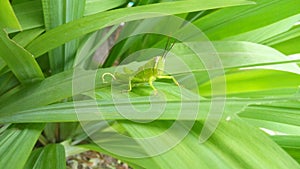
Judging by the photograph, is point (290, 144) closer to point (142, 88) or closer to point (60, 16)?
point (142, 88)

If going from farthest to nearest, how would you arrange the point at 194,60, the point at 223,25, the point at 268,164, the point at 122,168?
the point at 122,168, the point at 223,25, the point at 194,60, the point at 268,164

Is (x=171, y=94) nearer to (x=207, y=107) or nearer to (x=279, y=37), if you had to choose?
(x=207, y=107)

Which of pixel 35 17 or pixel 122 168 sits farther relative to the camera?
pixel 122 168

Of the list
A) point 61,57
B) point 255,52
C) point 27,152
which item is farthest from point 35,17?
point 255,52

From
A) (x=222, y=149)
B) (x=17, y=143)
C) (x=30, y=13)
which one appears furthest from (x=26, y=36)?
(x=222, y=149)

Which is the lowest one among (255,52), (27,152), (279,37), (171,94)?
(27,152)

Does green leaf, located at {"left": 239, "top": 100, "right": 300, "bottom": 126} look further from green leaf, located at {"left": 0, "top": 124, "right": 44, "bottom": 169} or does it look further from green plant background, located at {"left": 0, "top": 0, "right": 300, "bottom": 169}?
green leaf, located at {"left": 0, "top": 124, "right": 44, "bottom": 169}
